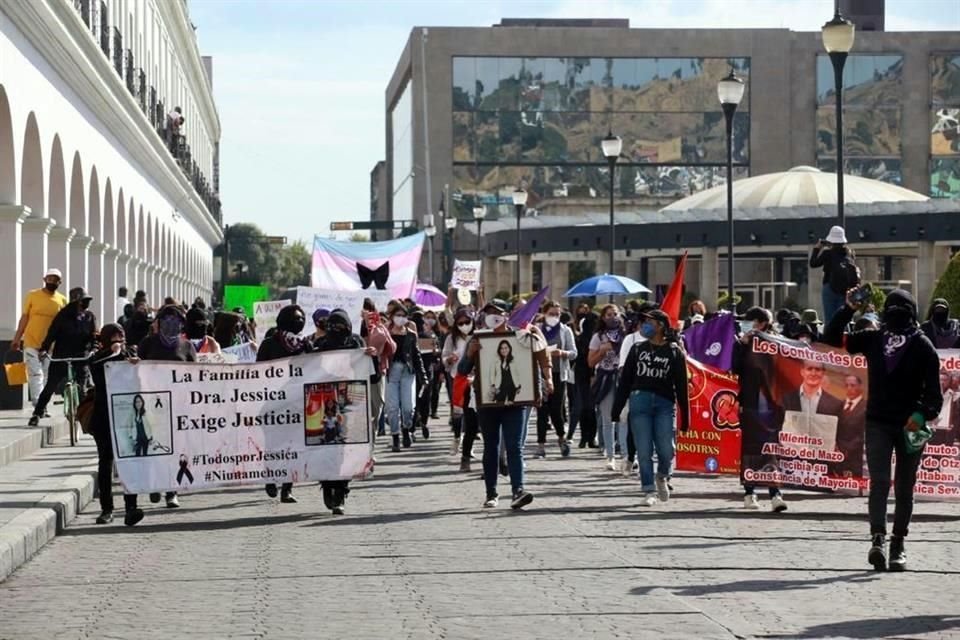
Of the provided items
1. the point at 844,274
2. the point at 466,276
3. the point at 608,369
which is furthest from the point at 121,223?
the point at 844,274

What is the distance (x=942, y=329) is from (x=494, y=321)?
5.69 metres

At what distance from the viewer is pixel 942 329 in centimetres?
1991

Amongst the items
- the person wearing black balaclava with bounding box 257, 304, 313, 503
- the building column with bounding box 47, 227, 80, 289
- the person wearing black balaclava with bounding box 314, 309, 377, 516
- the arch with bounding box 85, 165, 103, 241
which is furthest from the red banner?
the arch with bounding box 85, 165, 103, 241

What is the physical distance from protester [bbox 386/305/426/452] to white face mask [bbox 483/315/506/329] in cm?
608

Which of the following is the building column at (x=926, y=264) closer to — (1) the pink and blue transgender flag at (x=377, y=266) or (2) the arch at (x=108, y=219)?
(2) the arch at (x=108, y=219)

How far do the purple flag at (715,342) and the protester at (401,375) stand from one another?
4.17m

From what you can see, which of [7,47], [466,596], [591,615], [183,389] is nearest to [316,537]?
[183,389]

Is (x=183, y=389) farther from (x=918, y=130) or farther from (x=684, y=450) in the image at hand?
(x=918, y=130)

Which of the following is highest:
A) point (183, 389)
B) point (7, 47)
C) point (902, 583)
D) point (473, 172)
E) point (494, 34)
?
point (494, 34)

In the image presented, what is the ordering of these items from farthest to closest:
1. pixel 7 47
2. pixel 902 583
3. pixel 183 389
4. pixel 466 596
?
pixel 7 47
pixel 183 389
pixel 902 583
pixel 466 596

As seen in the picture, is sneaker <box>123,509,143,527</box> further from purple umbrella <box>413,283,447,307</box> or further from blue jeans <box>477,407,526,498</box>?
purple umbrella <box>413,283,447,307</box>

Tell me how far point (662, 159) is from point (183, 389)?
9775cm

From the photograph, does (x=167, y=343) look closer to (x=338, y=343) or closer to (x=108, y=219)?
(x=338, y=343)

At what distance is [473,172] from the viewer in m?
111
